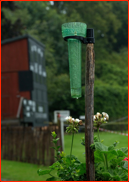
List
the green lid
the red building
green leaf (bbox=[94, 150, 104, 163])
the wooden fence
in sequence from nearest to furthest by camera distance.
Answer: green leaf (bbox=[94, 150, 104, 163]), the green lid, the wooden fence, the red building

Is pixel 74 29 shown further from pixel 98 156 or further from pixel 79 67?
pixel 98 156

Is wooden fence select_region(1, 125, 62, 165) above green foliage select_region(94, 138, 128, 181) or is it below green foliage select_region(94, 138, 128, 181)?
below

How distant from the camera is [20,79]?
44.7ft

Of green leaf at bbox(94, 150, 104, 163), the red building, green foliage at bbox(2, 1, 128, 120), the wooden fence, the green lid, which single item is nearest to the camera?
green leaf at bbox(94, 150, 104, 163)

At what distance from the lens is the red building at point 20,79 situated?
13.5 m

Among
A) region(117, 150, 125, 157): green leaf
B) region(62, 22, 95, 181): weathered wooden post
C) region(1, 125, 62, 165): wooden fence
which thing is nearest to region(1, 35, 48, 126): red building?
region(1, 125, 62, 165): wooden fence

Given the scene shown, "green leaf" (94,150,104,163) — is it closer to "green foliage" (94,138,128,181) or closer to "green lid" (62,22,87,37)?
"green foliage" (94,138,128,181)

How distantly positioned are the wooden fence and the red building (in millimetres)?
2217

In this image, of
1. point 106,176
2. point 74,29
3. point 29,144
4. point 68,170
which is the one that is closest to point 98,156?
point 106,176

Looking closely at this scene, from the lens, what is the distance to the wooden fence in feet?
29.3

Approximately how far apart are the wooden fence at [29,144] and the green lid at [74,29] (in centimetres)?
572

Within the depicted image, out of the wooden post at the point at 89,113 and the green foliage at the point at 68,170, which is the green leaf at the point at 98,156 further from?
the green foliage at the point at 68,170

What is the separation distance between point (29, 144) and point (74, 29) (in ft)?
24.5

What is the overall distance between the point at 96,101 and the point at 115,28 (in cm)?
1394
